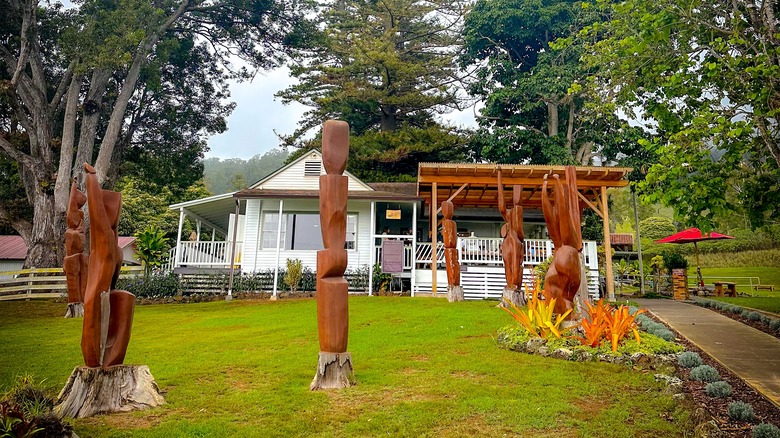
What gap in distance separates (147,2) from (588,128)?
2087cm

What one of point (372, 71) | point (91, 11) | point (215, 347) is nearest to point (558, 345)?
point (215, 347)

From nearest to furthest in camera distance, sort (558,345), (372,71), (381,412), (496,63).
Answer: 1. (381,412)
2. (558,345)
3. (496,63)
4. (372,71)

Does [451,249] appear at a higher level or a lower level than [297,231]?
lower

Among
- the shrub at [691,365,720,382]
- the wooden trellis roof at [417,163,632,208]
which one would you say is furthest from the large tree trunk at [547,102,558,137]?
the shrub at [691,365,720,382]

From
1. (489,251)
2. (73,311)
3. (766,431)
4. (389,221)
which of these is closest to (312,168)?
(389,221)

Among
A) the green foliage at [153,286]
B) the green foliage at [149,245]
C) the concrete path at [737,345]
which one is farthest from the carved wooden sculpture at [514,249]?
the green foliage at [149,245]

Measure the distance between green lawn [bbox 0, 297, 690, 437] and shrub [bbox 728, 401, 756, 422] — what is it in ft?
1.55

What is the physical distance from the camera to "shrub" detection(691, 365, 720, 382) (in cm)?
483

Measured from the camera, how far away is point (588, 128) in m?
23.8

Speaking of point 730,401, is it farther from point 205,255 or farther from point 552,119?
point 552,119

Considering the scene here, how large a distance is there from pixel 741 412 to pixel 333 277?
3.79 metres

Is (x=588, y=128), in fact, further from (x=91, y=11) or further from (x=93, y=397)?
(x=93, y=397)

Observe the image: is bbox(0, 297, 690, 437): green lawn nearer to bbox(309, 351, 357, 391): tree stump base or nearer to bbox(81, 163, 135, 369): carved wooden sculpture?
bbox(309, 351, 357, 391): tree stump base

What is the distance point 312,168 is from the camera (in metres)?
18.1
